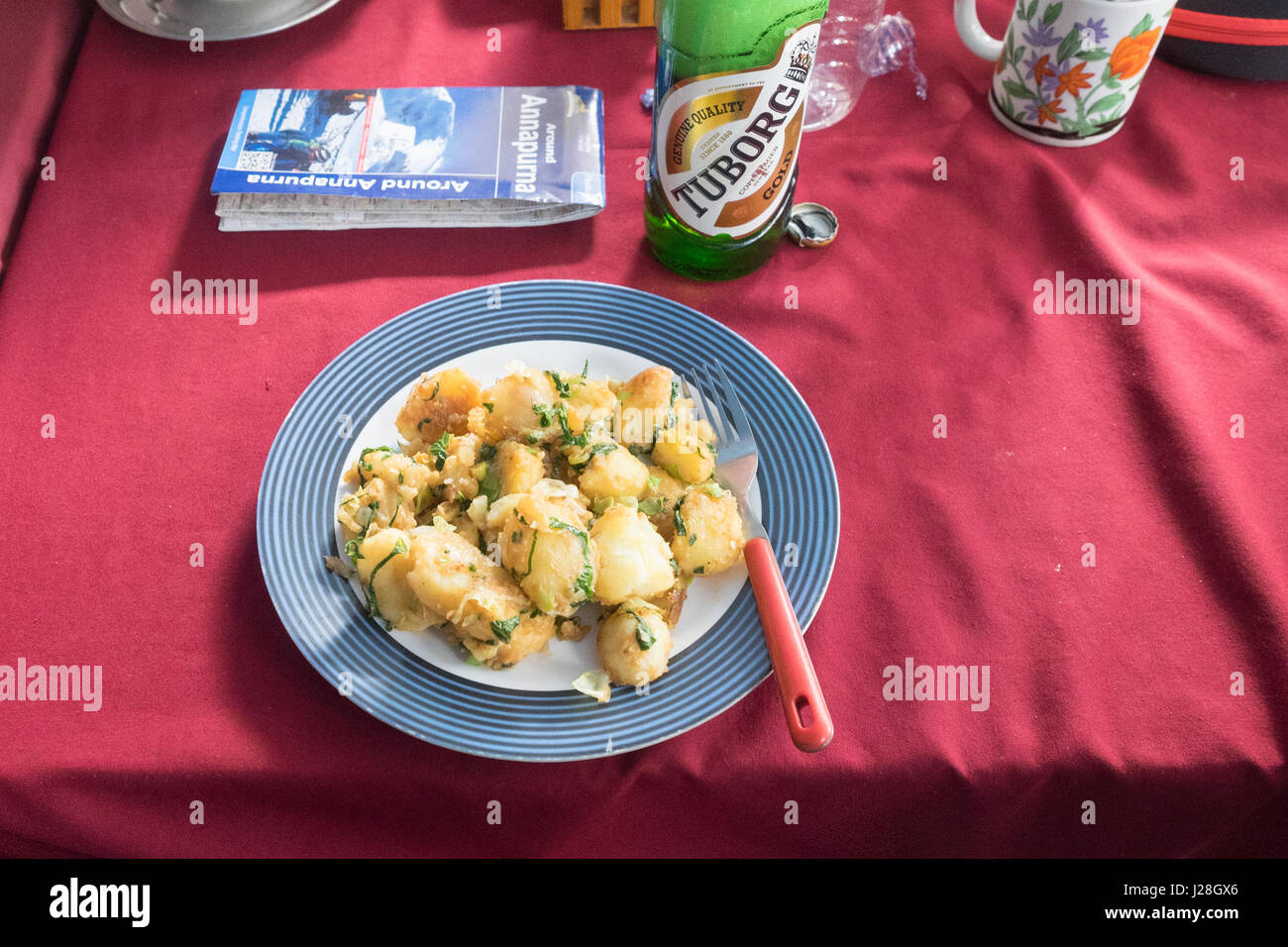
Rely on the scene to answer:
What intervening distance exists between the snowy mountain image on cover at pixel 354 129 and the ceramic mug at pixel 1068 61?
25.4 inches

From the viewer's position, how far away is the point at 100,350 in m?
0.91

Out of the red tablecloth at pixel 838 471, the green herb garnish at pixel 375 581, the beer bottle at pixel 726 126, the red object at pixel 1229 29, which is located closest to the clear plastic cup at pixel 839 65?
the red tablecloth at pixel 838 471

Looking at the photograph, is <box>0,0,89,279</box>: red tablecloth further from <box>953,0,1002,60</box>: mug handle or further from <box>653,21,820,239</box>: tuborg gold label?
<box>953,0,1002,60</box>: mug handle

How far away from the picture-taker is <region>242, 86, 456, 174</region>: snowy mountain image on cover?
1006 millimetres

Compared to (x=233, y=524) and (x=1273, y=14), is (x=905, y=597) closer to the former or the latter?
(x=233, y=524)

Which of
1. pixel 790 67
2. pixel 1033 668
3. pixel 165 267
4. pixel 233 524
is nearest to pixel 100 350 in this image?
pixel 165 267

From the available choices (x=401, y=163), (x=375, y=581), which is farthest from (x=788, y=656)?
(x=401, y=163)

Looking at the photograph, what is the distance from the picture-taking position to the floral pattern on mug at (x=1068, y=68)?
36.9 inches

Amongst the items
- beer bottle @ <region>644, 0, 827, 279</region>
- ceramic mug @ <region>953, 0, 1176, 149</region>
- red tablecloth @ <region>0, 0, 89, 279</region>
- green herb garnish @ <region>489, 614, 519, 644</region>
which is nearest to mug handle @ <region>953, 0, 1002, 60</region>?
ceramic mug @ <region>953, 0, 1176, 149</region>

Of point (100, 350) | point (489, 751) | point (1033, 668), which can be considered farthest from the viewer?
point (100, 350)

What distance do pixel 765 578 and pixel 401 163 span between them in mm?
647

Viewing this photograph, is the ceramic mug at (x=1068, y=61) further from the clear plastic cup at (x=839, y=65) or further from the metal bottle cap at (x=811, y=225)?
the metal bottle cap at (x=811, y=225)

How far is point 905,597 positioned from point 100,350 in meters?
0.82

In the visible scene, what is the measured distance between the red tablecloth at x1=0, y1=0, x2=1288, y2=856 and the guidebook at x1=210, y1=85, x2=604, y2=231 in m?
0.03
